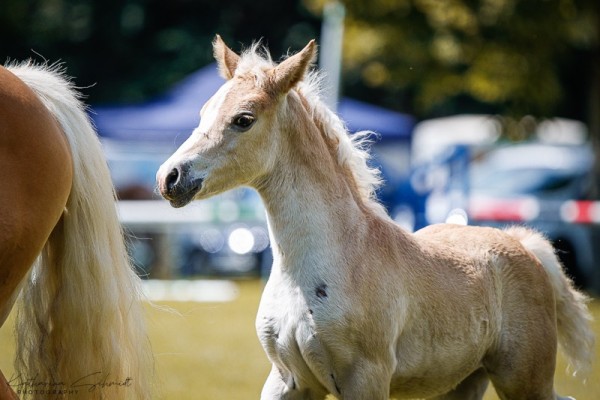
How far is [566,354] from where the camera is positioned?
5207 millimetres

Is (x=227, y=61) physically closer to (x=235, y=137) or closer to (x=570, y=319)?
(x=235, y=137)

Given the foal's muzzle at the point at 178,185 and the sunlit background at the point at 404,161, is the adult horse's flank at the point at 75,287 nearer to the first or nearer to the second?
the foal's muzzle at the point at 178,185

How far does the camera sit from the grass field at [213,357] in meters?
7.31

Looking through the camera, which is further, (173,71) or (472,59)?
(173,71)

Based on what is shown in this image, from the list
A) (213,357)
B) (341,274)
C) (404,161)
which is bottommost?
(213,357)

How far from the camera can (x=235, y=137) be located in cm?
412

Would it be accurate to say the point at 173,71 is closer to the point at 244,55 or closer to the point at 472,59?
the point at 472,59

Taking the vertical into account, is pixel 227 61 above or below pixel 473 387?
above

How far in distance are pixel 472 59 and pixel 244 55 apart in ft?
52.5

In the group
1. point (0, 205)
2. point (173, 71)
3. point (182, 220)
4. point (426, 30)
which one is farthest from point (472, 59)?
point (0, 205)

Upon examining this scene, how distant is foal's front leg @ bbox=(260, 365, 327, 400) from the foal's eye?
Answer: 1.07m

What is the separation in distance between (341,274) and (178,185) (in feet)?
2.57

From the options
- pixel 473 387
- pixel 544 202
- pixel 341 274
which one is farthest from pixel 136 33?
pixel 341 274

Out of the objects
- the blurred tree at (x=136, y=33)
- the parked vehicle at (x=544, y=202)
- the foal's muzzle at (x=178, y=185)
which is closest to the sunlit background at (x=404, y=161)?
the parked vehicle at (x=544, y=202)
